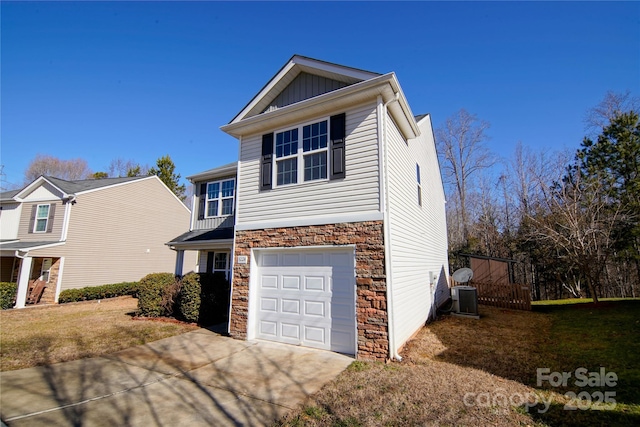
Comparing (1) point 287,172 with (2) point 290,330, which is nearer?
(2) point 290,330

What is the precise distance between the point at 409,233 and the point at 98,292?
1739 centimetres

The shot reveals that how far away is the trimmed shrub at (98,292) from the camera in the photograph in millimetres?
15148

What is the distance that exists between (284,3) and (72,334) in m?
11.8

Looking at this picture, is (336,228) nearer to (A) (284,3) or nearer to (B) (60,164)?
(A) (284,3)

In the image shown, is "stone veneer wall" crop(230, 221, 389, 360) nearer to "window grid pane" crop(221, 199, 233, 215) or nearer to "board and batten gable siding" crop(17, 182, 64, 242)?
"window grid pane" crop(221, 199, 233, 215)

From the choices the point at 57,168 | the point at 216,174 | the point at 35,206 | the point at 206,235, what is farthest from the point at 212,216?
the point at 57,168

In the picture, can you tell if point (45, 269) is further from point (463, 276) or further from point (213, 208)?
point (463, 276)

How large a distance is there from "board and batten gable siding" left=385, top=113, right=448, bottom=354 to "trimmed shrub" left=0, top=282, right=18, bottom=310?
18.1 metres

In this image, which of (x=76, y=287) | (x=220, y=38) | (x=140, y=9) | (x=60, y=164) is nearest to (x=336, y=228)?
(x=220, y=38)

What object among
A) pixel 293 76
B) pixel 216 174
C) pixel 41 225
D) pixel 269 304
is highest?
pixel 293 76

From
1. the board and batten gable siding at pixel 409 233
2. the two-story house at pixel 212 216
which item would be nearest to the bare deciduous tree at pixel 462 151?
the board and batten gable siding at pixel 409 233

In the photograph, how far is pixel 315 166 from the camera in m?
7.26

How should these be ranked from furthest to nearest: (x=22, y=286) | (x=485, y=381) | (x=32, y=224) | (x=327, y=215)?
(x=32, y=224) → (x=22, y=286) → (x=327, y=215) → (x=485, y=381)

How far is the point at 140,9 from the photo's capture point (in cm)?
977
